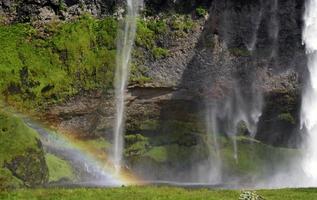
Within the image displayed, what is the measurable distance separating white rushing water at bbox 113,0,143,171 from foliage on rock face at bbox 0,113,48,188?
16368mm

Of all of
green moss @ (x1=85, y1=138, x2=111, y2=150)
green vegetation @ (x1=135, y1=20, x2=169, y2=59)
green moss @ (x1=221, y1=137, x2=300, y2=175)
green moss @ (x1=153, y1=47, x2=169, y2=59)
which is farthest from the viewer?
green vegetation @ (x1=135, y1=20, x2=169, y2=59)

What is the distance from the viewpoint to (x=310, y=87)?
71875 millimetres

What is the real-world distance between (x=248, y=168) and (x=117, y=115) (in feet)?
51.9

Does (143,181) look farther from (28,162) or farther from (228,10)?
(228,10)

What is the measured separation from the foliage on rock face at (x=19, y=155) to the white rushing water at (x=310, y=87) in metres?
34.5

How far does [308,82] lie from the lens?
2827 inches

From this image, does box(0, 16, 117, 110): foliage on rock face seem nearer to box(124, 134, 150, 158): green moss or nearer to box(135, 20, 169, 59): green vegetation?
box(135, 20, 169, 59): green vegetation

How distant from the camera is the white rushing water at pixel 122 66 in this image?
6669 cm

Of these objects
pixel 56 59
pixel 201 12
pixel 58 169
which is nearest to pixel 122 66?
pixel 56 59

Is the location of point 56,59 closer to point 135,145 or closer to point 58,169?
point 135,145

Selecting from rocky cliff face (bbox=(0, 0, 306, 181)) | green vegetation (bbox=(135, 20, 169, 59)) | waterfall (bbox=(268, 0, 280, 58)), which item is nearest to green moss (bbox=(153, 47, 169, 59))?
green vegetation (bbox=(135, 20, 169, 59))

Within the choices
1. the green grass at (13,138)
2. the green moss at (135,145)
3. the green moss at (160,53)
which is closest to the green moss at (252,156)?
the green moss at (135,145)

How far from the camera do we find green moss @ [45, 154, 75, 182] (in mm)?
55541

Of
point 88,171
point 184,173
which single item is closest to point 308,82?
point 184,173
